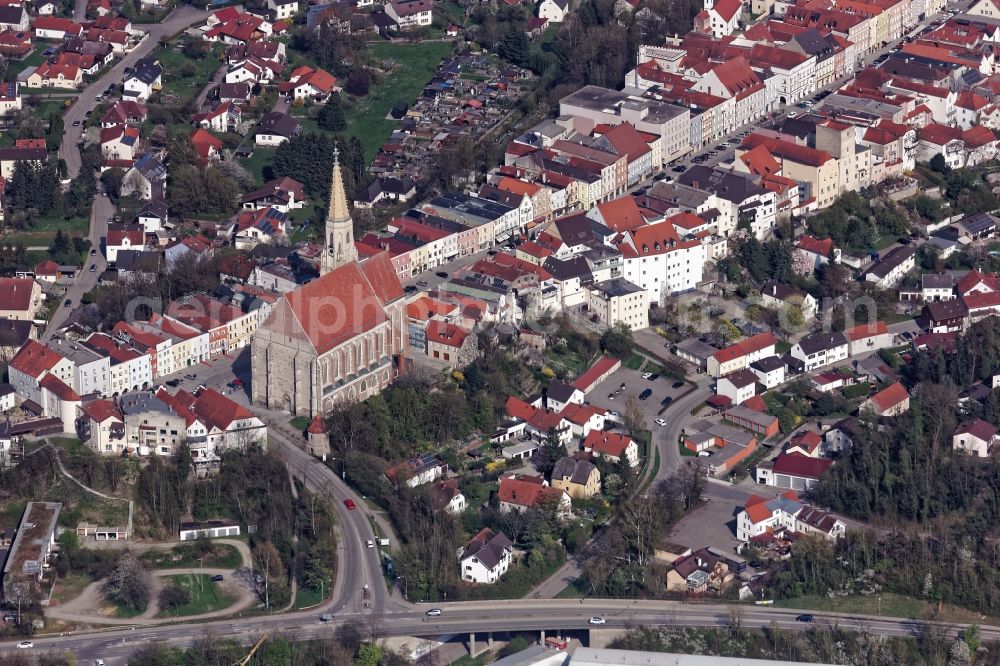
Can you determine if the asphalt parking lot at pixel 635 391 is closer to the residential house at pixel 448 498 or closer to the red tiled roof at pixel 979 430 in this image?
the residential house at pixel 448 498

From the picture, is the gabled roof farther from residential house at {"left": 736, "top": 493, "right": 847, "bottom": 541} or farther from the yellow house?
residential house at {"left": 736, "top": 493, "right": 847, "bottom": 541}

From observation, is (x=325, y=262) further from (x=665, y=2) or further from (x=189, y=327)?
(x=665, y=2)

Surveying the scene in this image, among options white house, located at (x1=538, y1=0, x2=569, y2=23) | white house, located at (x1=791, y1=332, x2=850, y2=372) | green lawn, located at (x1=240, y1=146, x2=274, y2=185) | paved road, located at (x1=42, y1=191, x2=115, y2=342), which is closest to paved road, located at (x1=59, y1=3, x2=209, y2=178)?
paved road, located at (x1=42, y1=191, x2=115, y2=342)

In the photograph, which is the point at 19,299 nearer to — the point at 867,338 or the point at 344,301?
the point at 344,301

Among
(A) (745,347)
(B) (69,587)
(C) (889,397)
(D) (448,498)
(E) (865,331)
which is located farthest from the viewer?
(E) (865,331)

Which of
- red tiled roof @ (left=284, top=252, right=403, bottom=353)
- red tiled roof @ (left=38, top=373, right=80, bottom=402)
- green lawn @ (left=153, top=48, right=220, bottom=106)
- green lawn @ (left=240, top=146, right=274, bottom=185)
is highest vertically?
red tiled roof @ (left=284, top=252, right=403, bottom=353)

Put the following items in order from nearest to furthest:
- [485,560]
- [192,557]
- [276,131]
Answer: [485,560] → [192,557] → [276,131]

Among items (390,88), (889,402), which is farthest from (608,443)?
(390,88)
